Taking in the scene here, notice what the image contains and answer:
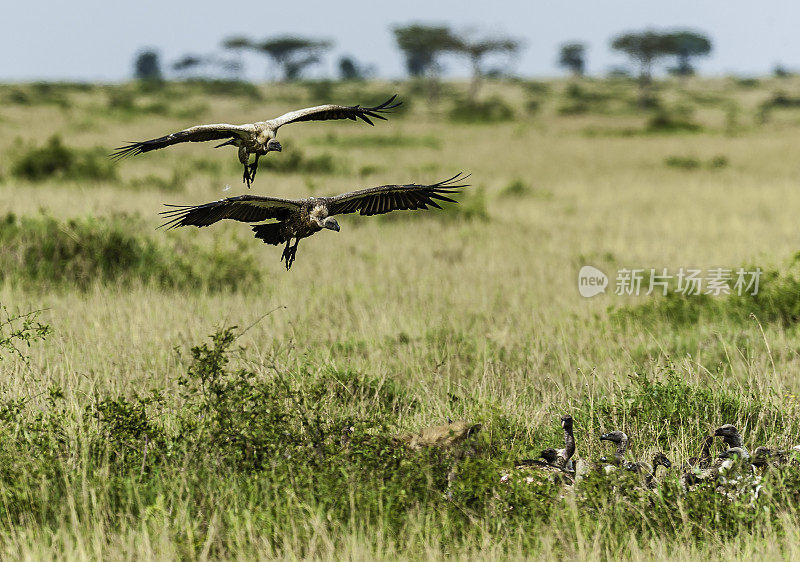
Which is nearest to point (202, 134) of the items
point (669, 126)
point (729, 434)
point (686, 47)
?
point (729, 434)

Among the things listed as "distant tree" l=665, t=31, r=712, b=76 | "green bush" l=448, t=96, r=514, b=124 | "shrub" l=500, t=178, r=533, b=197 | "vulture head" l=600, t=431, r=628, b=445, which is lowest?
"vulture head" l=600, t=431, r=628, b=445

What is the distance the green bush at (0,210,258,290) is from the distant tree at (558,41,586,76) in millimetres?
109747

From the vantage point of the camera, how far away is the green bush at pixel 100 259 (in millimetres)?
10508

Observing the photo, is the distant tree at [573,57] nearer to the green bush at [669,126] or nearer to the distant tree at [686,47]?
the distant tree at [686,47]

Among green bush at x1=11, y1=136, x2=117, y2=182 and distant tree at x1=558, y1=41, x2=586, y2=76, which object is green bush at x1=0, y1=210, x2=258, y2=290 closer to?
green bush at x1=11, y1=136, x2=117, y2=182

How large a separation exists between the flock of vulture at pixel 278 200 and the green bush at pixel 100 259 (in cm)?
686

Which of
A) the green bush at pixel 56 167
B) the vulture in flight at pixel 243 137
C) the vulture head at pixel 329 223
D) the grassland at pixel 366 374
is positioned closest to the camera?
the vulture in flight at pixel 243 137

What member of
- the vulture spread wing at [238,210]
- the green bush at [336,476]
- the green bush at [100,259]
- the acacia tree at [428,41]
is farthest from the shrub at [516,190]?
the acacia tree at [428,41]

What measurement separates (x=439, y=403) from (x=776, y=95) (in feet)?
241

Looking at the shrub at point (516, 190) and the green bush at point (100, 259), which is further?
the shrub at point (516, 190)

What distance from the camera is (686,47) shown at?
9275 centimetres

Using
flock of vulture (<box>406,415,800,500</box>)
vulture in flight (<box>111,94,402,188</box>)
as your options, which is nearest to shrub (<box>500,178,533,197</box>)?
flock of vulture (<box>406,415,800,500</box>)

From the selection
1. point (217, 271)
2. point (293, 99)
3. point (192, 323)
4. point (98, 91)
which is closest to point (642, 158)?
point (217, 271)

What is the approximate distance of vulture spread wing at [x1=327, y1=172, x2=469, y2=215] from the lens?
11.7 ft
